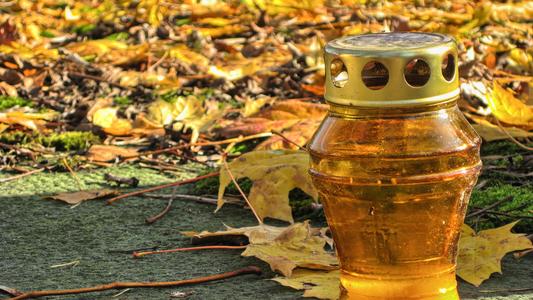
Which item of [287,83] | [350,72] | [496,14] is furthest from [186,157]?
[496,14]

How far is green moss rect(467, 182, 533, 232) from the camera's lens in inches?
77.2

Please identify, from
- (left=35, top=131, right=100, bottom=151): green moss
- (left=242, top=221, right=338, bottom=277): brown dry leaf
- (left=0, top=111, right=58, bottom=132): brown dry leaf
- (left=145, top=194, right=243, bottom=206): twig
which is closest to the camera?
(left=242, top=221, right=338, bottom=277): brown dry leaf

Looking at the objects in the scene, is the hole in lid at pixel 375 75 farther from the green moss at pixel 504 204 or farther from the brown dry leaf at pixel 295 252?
the green moss at pixel 504 204

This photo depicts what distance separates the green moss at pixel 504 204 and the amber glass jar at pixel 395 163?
54cm

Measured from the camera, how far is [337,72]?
1.39 m

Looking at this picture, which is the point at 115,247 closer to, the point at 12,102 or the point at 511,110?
the point at 511,110

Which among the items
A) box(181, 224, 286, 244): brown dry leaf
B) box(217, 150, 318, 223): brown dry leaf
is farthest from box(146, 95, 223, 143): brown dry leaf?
box(181, 224, 286, 244): brown dry leaf

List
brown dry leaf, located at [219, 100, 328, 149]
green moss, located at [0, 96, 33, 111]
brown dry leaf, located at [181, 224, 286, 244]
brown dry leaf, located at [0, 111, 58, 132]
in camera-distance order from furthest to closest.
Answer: green moss, located at [0, 96, 33, 111], brown dry leaf, located at [0, 111, 58, 132], brown dry leaf, located at [219, 100, 328, 149], brown dry leaf, located at [181, 224, 286, 244]

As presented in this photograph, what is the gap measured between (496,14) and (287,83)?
51.7 inches

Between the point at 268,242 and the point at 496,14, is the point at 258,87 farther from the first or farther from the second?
the point at 268,242

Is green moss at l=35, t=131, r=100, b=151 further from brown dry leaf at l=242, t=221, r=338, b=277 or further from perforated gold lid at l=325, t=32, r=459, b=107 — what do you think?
perforated gold lid at l=325, t=32, r=459, b=107

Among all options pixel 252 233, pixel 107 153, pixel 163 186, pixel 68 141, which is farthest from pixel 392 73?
pixel 68 141

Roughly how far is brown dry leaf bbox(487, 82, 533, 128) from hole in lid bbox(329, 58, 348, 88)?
44.6 inches

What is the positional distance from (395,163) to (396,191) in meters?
0.04
